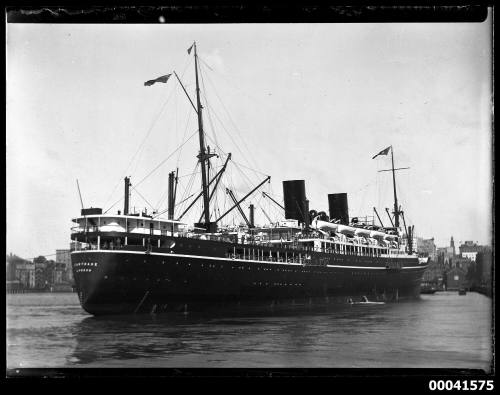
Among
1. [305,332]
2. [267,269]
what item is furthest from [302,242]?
[305,332]

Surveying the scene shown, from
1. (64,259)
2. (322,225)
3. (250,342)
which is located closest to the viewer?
(250,342)

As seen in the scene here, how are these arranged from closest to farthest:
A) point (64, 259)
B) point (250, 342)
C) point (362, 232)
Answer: point (250, 342)
point (64, 259)
point (362, 232)

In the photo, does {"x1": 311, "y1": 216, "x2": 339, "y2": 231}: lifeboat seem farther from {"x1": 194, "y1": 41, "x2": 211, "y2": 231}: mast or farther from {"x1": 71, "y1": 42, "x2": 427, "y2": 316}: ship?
{"x1": 194, "y1": 41, "x2": 211, "y2": 231}: mast
